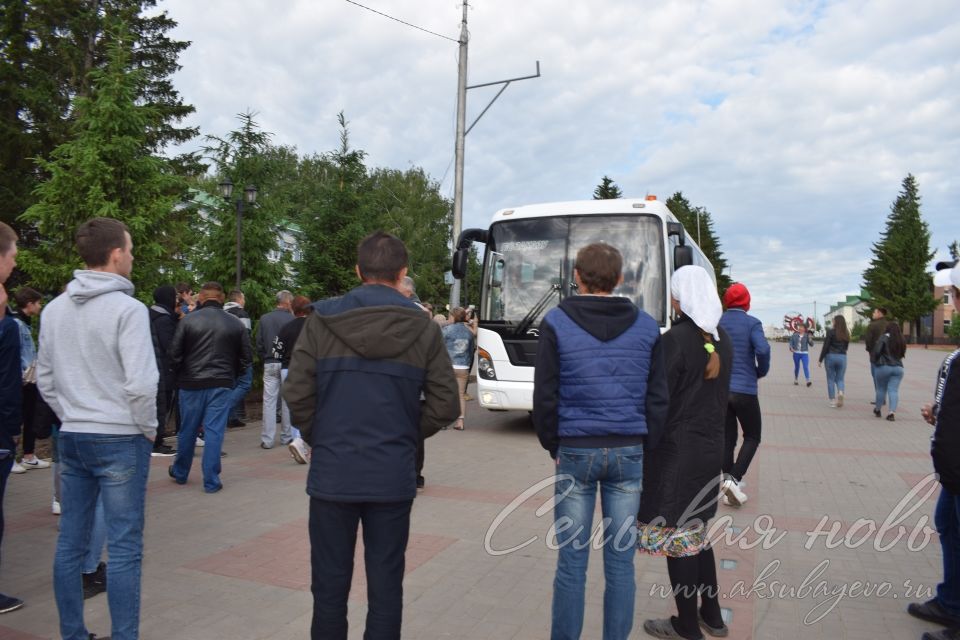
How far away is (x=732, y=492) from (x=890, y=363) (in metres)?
8.48

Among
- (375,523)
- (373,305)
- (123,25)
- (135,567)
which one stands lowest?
(135,567)

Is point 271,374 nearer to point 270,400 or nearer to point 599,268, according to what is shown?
point 270,400

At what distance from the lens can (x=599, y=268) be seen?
320 centimetres

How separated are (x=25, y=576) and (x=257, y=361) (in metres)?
9.61

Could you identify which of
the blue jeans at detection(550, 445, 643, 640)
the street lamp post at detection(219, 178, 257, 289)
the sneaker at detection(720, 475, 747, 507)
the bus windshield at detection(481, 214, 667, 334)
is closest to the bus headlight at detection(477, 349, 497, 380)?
the bus windshield at detection(481, 214, 667, 334)

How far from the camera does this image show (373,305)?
108 inches

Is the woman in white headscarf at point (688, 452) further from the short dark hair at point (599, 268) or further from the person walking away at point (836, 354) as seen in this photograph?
the person walking away at point (836, 354)

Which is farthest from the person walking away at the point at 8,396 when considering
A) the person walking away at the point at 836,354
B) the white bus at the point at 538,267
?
the person walking away at the point at 836,354

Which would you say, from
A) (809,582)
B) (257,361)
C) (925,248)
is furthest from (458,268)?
(925,248)

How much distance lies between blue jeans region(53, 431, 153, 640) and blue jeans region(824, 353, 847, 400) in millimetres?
14382

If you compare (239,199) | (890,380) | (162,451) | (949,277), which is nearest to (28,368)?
(162,451)

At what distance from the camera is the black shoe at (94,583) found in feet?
13.7

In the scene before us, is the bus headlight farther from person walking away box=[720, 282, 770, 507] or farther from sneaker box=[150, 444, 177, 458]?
person walking away box=[720, 282, 770, 507]

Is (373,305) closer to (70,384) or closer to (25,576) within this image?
(70,384)
